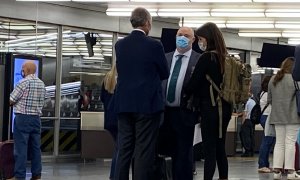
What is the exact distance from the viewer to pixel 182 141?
21.0 feet

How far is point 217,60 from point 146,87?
937 mm

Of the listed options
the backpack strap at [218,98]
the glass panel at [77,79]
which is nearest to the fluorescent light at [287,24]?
the glass panel at [77,79]

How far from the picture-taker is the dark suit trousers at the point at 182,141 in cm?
636

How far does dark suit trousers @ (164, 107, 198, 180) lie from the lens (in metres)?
6.36

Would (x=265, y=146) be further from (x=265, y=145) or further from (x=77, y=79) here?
(x=77, y=79)

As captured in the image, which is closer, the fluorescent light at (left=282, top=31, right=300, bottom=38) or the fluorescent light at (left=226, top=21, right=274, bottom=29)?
the fluorescent light at (left=226, top=21, right=274, bottom=29)

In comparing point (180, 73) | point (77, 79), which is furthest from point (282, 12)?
point (180, 73)

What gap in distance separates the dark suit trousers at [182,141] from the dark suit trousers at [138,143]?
40cm

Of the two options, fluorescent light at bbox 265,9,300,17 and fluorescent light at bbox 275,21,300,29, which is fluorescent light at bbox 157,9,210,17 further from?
fluorescent light at bbox 275,21,300,29

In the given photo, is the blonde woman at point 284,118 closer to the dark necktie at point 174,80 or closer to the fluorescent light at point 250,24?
the dark necktie at point 174,80

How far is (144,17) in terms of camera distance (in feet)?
20.0

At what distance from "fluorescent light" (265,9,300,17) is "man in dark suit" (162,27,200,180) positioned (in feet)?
29.3

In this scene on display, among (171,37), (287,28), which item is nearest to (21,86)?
(171,37)

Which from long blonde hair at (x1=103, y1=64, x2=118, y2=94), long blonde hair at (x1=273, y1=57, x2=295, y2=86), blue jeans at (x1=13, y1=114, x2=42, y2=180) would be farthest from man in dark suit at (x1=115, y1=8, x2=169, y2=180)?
long blonde hair at (x1=273, y1=57, x2=295, y2=86)
